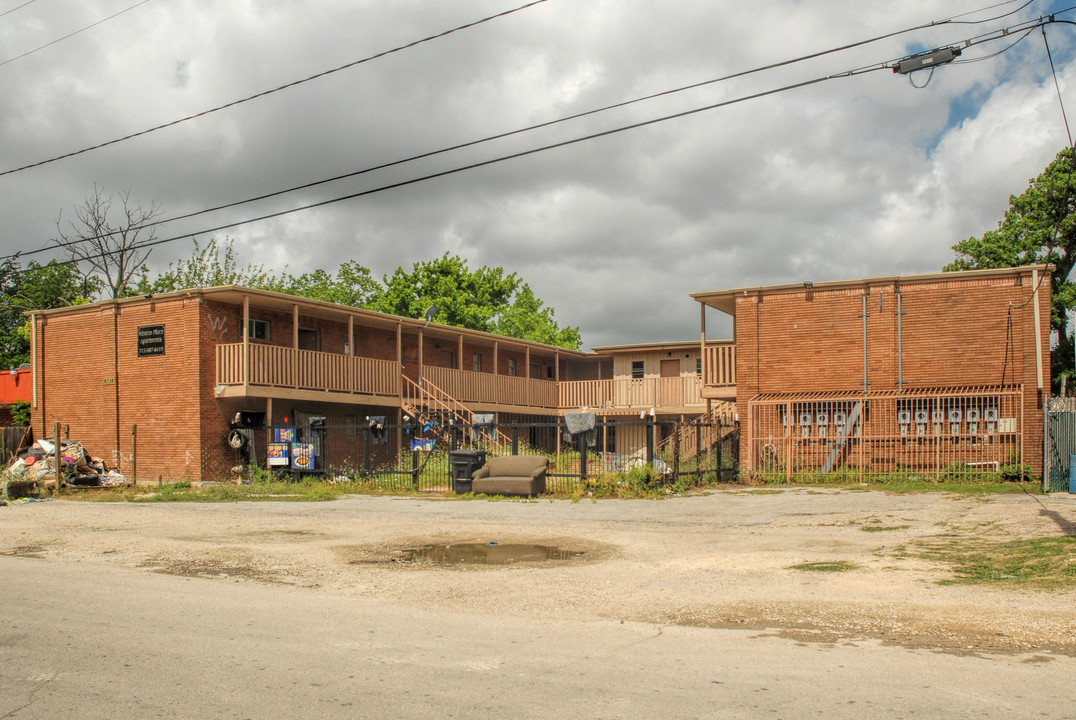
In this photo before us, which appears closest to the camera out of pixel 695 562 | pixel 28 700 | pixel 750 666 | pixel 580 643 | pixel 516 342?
pixel 28 700

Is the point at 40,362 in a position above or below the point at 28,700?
above

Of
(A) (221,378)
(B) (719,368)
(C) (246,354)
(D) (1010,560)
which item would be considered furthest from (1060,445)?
(A) (221,378)

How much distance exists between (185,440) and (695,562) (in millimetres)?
18701

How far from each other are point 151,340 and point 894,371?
2096cm

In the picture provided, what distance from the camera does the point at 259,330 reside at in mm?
27344

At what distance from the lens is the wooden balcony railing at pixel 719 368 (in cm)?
2762

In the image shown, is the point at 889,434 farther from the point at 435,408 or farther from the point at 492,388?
the point at 492,388

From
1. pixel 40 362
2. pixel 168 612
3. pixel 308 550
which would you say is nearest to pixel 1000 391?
pixel 308 550

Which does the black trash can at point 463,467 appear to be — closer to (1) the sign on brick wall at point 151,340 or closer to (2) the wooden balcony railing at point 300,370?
(2) the wooden balcony railing at point 300,370

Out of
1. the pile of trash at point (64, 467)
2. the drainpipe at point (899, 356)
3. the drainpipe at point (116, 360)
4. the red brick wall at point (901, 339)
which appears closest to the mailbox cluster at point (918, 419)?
the drainpipe at point (899, 356)

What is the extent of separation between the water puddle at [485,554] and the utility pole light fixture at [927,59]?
820 cm

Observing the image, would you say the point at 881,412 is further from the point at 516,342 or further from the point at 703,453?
the point at 516,342

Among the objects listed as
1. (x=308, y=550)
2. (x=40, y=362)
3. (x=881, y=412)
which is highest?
(x=40, y=362)

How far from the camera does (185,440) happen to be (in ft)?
82.0
